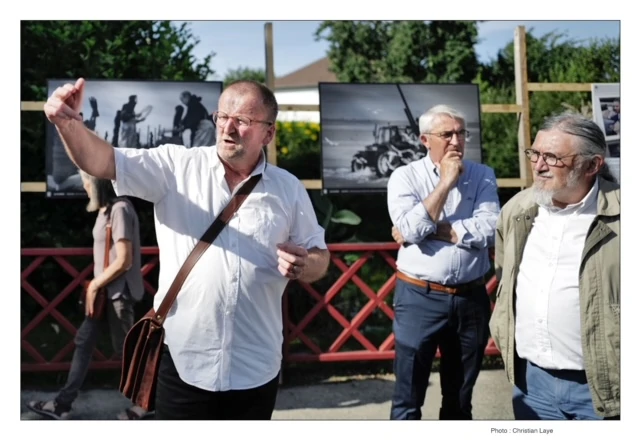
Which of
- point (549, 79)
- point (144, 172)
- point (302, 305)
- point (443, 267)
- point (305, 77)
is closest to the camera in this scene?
point (144, 172)

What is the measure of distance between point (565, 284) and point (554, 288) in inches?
1.8

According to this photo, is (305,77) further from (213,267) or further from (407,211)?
(213,267)

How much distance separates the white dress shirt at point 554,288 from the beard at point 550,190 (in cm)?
5

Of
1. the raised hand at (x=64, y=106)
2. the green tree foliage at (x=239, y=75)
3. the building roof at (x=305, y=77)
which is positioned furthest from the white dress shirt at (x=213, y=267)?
the building roof at (x=305, y=77)

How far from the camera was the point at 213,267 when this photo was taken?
8.18 ft

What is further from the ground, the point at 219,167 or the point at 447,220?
the point at 219,167

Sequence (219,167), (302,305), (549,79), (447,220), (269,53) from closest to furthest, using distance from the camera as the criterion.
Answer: (219,167) → (447,220) → (269,53) → (302,305) → (549,79)

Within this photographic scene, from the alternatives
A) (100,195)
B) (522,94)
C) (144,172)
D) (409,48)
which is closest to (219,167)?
(144,172)

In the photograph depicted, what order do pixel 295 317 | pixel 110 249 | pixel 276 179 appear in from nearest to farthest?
pixel 276 179, pixel 110 249, pixel 295 317

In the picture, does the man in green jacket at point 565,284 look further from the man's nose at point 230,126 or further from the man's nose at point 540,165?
the man's nose at point 230,126
